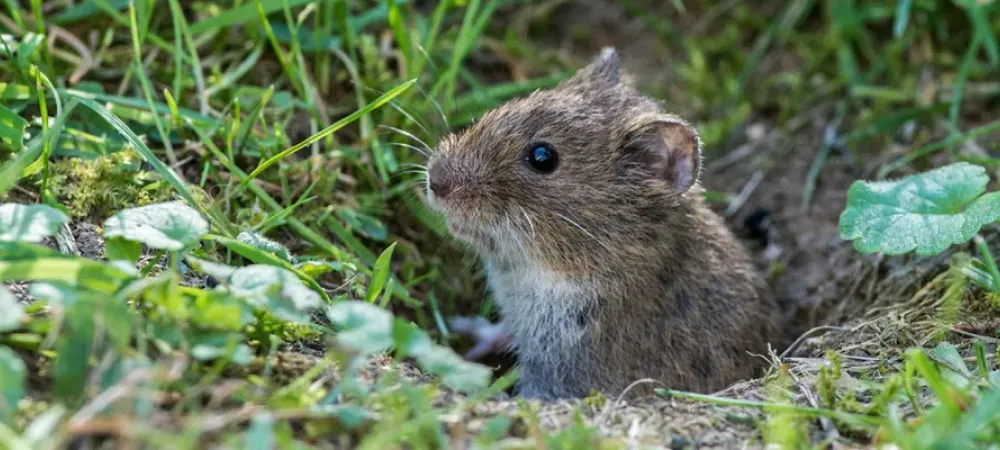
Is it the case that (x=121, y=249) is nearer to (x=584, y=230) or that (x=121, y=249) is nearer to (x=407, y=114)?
(x=407, y=114)

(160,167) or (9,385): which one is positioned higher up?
(160,167)

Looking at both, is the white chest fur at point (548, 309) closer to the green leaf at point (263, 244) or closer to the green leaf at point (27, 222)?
the green leaf at point (263, 244)

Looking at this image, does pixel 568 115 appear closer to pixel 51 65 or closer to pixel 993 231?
pixel 993 231

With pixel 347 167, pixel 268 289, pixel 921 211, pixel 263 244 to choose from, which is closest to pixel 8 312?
pixel 268 289

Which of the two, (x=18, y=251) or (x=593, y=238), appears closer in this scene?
(x=18, y=251)

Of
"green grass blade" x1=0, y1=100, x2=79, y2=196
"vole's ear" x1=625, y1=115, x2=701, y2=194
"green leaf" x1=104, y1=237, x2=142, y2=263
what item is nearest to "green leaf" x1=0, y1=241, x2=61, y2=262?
"green grass blade" x1=0, y1=100, x2=79, y2=196

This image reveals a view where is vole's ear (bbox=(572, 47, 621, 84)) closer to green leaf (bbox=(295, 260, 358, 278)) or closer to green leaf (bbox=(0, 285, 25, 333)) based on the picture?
green leaf (bbox=(295, 260, 358, 278))

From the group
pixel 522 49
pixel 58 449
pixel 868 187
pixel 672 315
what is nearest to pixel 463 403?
pixel 58 449

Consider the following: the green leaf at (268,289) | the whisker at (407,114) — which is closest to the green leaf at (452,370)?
the green leaf at (268,289)
